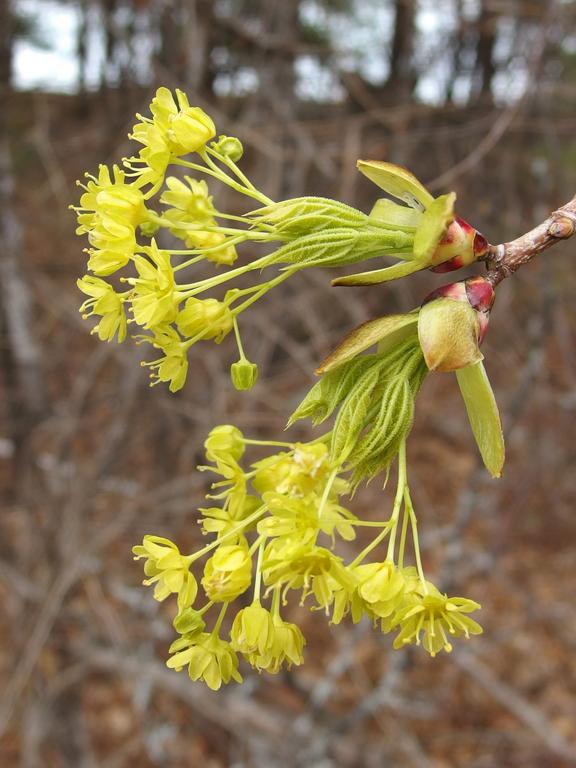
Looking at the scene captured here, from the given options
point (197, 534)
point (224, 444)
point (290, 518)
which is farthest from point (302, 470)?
point (197, 534)

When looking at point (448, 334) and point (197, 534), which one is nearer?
point (448, 334)

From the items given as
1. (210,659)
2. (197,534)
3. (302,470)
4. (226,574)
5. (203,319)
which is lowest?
(197,534)

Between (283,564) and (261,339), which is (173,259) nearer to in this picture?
(261,339)

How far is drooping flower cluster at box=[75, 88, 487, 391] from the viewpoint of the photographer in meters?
0.83

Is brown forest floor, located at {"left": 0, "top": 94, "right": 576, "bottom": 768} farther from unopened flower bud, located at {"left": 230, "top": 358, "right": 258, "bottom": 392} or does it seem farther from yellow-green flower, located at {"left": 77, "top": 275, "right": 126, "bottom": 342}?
yellow-green flower, located at {"left": 77, "top": 275, "right": 126, "bottom": 342}

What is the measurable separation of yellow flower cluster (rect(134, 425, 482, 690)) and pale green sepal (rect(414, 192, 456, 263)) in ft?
0.71

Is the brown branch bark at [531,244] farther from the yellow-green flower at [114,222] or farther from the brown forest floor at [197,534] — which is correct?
the brown forest floor at [197,534]

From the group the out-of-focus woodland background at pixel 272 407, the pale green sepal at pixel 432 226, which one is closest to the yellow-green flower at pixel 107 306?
the pale green sepal at pixel 432 226

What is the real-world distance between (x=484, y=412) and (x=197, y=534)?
3.80 metres

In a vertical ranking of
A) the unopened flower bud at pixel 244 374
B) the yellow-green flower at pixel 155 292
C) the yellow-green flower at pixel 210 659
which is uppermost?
the yellow-green flower at pixel 155 292

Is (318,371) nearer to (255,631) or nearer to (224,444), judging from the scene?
(224,444)

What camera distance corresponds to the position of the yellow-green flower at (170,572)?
901 mm

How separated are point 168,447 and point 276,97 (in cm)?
170

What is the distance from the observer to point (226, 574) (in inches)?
33.3
